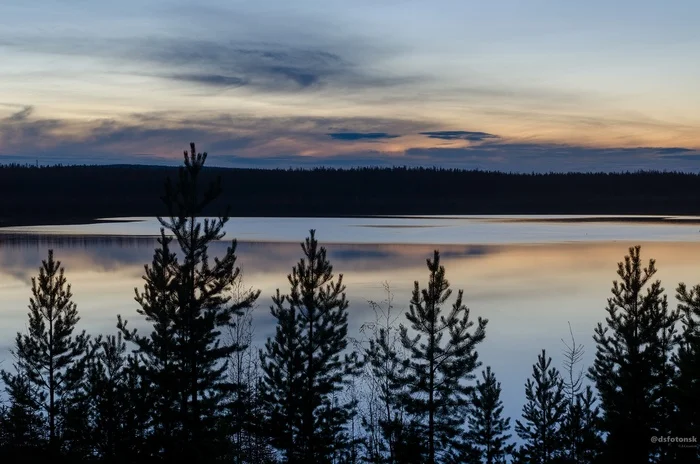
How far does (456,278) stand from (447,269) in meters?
4.09

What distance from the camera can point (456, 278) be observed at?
52.4 metres

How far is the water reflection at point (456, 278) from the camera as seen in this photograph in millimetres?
33969

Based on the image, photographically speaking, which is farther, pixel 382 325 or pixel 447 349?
pixel 382 325

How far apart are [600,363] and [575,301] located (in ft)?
81.0

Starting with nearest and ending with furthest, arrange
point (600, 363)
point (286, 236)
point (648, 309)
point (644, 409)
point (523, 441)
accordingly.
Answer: point (644, 409) → point (648, 309) → point (600, 363) → point (523, 441) → point (286, 236)

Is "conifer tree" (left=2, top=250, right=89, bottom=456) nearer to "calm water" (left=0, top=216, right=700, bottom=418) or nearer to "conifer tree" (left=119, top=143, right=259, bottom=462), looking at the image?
"conifer tree" (left=119, top=143, right=259, bottom=462)

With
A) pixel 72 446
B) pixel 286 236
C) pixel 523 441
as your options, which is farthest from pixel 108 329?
pixel 286 236

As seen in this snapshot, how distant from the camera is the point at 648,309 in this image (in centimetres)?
1833

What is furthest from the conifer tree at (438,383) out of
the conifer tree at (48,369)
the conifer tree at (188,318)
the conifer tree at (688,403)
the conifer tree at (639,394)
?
the conifer tree at (48,369)

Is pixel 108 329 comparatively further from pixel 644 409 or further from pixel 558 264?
pixel 558 264

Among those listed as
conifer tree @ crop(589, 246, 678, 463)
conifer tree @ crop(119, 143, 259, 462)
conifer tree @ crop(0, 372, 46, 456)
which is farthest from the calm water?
conifer tree @ crop(119, 143, 259, 462)

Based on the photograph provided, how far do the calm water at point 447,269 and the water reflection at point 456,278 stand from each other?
8 cm

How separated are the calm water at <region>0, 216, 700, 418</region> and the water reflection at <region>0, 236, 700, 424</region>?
82 mm

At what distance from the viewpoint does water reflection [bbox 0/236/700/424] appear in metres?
34.0
